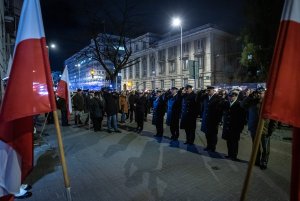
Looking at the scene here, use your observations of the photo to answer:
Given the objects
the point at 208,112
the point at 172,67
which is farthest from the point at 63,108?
the point at 172,67

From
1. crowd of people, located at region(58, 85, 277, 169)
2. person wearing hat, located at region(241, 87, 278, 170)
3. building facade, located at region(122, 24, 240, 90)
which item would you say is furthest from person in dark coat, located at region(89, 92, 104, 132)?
building facade, located at region(122, 24, 240, 90)

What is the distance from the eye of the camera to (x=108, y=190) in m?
5.76

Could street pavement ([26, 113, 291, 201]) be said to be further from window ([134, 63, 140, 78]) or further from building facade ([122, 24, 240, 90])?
window ([134, 63, 140, 78])

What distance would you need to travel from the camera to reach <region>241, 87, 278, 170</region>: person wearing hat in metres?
7.02

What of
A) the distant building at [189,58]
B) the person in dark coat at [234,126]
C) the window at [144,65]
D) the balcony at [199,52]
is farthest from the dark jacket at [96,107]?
the window at [144,65]

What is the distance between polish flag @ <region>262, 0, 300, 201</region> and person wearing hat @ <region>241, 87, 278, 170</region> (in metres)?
4.25

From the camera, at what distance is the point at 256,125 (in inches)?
290

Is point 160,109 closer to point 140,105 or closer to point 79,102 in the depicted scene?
point 140,105

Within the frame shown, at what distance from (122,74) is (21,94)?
8705cm

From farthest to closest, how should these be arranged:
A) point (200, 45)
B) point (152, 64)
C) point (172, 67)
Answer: point (152, 64), point (172, 67), point (200, 45)

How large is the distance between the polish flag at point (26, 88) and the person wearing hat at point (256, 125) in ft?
18.2

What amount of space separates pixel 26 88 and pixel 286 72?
287 centimetres

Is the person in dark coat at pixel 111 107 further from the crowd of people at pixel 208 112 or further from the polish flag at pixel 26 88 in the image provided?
the polish flag at pixel 26 88

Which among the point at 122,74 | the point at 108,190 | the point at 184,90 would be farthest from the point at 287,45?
the point at 122,74
